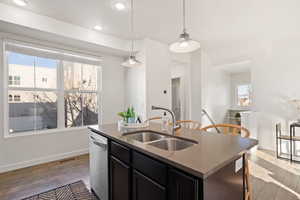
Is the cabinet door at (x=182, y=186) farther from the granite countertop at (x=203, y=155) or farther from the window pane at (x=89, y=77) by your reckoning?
the window pane at (x=89, y=77)

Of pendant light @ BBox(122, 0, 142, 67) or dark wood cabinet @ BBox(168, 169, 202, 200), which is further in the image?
pendant light @ BBox(122, 0, 142, 67)

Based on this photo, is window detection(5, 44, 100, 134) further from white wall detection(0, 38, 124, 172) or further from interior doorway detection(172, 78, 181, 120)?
interior doorway detection(172, 78, 181, 120)

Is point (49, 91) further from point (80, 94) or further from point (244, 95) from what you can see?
point (244, 95)

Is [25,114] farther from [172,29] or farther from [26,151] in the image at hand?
[172,29]

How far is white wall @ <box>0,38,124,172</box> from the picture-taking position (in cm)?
277

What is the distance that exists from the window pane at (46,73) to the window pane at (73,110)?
1.38ft

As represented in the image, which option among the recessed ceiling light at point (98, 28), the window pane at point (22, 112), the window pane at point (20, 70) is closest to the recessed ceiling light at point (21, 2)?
the window pane at point (20, 70)

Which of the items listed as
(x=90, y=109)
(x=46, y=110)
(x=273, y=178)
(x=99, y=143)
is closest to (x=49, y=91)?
(x=46, y=110)

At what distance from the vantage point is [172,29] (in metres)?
3.32

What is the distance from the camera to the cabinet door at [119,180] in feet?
4.48

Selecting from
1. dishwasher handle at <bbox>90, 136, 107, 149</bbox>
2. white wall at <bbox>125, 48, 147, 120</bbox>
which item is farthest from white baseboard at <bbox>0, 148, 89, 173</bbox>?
dishwasher handle at <bbox>90, 136, 107, 149</bbox>

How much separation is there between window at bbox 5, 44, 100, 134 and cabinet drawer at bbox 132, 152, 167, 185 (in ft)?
9.48

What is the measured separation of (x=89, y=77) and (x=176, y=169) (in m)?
3.58

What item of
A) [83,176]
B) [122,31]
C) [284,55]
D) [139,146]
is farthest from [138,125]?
[284,55]
